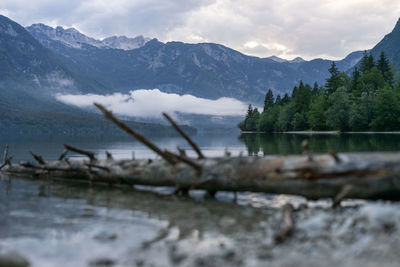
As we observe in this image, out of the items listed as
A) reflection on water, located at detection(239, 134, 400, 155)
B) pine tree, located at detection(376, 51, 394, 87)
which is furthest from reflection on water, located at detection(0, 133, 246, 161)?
pine tree, located at detection(376, 51, 394, 87)

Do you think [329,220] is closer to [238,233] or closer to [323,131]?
[238,233]

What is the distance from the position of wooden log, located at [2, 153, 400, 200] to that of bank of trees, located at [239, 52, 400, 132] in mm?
93802

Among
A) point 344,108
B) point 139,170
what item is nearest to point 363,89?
point 344,108

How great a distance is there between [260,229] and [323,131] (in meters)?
115

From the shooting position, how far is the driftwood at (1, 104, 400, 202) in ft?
30.9

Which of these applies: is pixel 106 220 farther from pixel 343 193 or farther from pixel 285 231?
pixel 343 193

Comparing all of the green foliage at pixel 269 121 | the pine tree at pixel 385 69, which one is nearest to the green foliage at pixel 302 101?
the green foliage at pixel 269 121

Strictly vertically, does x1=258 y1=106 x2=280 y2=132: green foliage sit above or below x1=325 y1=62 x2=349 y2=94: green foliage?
below

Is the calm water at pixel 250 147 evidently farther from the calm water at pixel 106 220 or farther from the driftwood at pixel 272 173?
the calm water at pixel 106 220

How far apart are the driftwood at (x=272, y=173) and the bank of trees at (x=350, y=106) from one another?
93803 mm

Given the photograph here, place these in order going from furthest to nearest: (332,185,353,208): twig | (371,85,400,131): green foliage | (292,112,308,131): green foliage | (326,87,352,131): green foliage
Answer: (292,112,308,131): green foliage → (326,87,352,131): green foliage → (371,85,400,131): green foliage → (332,185,353,208): twig

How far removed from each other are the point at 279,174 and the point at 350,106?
100m

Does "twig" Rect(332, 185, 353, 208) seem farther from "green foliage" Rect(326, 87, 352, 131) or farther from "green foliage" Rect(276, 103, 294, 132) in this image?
"green foliage" Rect(276, 103, 294, 132)

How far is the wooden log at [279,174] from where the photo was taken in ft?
30.8
